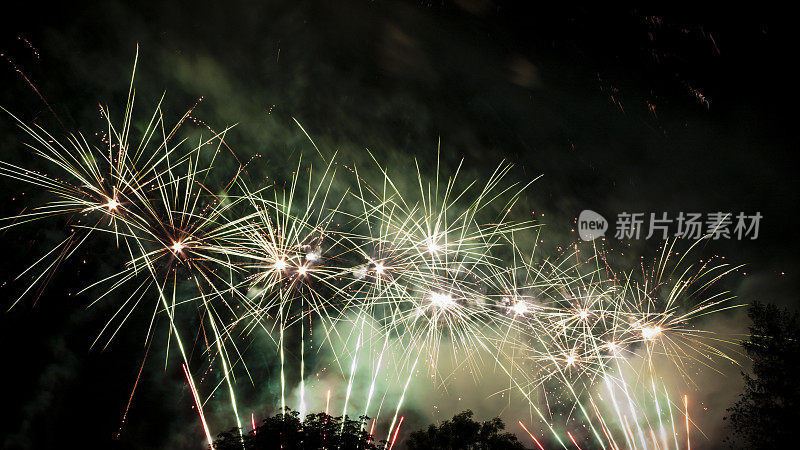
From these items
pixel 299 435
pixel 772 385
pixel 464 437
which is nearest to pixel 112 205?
pixel 299 435

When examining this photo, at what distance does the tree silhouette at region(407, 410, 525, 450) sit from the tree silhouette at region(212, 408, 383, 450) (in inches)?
179

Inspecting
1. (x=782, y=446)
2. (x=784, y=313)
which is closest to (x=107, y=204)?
(x=782, y=446)

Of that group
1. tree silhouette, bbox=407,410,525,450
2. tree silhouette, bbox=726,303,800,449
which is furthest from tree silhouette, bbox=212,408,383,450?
tree silhouette, bbox=726,303,800,449

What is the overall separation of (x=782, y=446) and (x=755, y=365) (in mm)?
3528

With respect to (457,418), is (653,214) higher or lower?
higher

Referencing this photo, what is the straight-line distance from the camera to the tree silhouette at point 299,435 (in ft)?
33.3

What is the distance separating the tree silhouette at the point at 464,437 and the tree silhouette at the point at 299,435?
455 centimetres

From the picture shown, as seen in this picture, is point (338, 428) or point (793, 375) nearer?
point (338, 428)

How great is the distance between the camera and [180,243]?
9.23 meters

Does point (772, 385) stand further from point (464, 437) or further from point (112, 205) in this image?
point (112, 205)

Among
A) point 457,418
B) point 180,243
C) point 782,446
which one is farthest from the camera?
point 457,418

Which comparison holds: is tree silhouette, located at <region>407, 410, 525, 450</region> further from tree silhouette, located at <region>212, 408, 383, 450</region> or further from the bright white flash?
the bright white flash

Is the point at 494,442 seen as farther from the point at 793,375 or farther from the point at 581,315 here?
the point at 793,375

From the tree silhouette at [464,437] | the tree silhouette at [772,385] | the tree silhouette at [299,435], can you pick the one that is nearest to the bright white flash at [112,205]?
the tree silhouette at [299,435]
